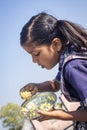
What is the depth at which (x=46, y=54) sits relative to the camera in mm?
2988

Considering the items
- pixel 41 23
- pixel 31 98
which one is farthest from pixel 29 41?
pixel 31 98

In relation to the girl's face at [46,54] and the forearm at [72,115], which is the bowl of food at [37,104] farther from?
the girl's face at [46,54]

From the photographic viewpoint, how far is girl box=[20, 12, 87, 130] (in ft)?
8.81

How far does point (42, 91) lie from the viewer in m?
3.54

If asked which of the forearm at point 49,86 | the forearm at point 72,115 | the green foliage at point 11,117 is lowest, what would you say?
the green foliage at point 11,117

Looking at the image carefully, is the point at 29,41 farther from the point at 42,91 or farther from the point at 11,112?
the point at 11,112

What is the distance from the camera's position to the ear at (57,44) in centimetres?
298

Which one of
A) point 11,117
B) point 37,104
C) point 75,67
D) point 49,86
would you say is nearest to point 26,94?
point 37,104

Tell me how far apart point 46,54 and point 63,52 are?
0.52 ft

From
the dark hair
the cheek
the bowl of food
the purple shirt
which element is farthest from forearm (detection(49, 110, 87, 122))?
the dark hair

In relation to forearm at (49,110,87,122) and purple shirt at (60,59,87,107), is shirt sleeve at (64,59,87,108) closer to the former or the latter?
purple shirt at (60,59,87,107)

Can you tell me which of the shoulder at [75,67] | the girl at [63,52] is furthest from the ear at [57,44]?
the shoulder at [75,67]

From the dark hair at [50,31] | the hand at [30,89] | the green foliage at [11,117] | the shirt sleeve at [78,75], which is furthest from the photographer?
the green foliage at [11,117]

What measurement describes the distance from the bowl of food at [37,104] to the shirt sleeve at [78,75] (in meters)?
0.53
